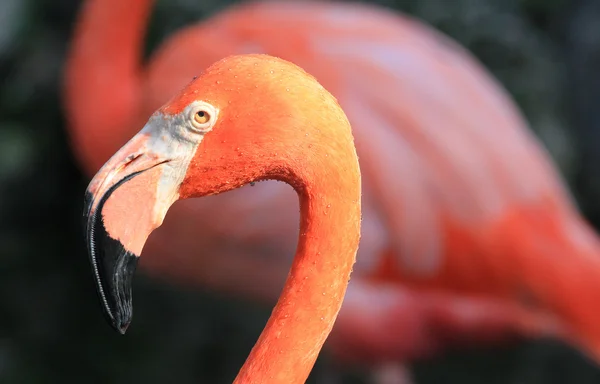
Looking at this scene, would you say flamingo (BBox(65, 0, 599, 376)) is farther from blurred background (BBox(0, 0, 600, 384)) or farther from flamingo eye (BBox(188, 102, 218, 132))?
flamingo eye (BBox(188, 102, 218, 132))

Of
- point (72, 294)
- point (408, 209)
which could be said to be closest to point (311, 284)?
point (408, 209)

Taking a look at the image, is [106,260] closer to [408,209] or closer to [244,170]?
[244,170]

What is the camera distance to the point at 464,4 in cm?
377

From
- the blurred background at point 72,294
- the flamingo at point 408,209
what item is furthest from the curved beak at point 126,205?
the blurred background at point 72,294

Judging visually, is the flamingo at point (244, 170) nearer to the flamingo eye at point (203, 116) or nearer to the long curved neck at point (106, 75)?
the flamingo eye at point (203, 116)

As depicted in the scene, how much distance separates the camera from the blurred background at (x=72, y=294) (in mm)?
3205

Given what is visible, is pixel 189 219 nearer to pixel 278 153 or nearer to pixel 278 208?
pixel 278 208

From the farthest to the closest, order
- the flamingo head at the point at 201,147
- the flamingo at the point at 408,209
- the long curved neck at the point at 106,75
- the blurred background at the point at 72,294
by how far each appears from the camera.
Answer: the blurred background at the point at 72,294, the long curved neck at the point at 106,75, the flamingo at the point at 408,209, the flamingo head at the point at 201,147

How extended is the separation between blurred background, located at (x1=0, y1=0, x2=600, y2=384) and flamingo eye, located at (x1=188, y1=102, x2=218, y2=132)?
219 centimetres

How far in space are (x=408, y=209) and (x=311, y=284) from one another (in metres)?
1.31

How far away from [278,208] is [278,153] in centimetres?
140

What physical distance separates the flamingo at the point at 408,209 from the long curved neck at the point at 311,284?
1283mm

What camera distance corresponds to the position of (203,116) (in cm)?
102

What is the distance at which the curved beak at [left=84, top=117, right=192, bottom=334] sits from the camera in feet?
3.35
